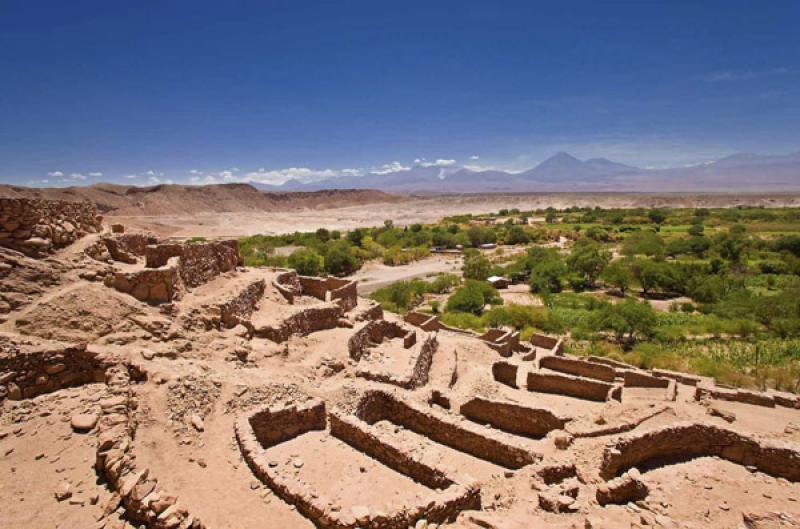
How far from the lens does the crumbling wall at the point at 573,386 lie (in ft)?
49.6

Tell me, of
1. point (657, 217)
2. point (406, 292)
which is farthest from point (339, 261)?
point (657, 217)

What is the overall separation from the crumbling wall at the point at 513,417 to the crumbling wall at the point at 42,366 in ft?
29.6

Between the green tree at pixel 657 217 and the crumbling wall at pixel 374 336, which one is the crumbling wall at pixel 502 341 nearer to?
the crumbling wall at pixel 374 336

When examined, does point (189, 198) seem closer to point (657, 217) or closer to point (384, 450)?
point (657, 217)

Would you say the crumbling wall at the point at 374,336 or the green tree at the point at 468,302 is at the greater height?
the crumbling wall at the point at 374,336

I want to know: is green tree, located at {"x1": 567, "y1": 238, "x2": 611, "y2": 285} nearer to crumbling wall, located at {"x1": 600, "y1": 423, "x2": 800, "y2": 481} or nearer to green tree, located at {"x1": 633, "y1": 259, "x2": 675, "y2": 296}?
green tree, located at {"x1": 633, "y1": 259, "x2": 675, "y2": 296}

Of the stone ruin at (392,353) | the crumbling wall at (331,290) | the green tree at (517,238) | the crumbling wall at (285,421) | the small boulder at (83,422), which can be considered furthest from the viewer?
the green tree at (517,238)

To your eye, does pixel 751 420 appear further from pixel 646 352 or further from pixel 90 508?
pixel 90 508

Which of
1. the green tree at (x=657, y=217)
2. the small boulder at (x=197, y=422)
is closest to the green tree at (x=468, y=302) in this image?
the small boulder at (x=197, y=422)

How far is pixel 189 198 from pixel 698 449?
414 ft

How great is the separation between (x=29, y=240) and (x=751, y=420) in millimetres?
20250

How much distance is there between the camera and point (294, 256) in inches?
→ 1583

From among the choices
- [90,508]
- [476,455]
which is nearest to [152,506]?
[90,508]

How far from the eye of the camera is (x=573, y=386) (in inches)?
615
